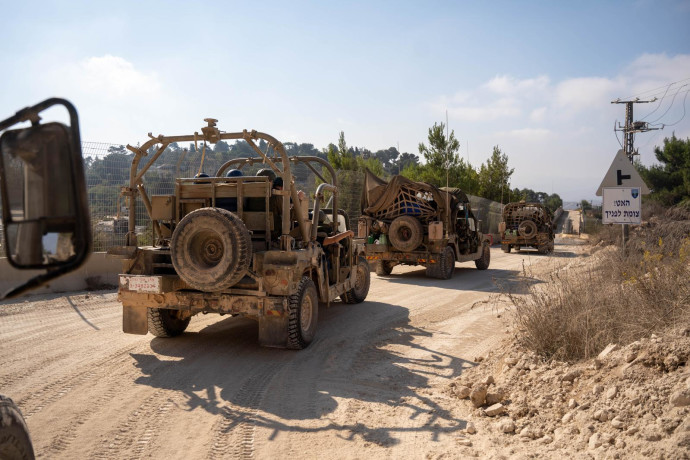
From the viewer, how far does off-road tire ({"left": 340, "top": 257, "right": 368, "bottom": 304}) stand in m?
9.03

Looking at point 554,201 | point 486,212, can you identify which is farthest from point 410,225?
point 554,201

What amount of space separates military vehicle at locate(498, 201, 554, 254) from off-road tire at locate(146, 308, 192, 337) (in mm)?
18612

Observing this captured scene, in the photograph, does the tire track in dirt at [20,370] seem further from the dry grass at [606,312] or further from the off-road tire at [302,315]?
the dry grass at [606,312]

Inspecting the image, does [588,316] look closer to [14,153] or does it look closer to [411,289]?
[14,153]

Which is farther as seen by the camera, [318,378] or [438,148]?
[438,148]

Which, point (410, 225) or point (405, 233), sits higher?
point (410, 225)

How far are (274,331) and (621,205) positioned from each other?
231 inches

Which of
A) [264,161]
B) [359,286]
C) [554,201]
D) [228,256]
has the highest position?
[554,201]

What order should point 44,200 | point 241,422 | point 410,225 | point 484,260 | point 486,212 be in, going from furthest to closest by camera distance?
point 486,212 → point 484,260 → point 410,225 → point 241,422 → point 44,200

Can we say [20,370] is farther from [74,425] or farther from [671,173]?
[671,173]

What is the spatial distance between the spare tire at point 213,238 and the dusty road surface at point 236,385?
960 mm

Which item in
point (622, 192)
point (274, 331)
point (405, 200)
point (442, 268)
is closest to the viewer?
point (274, 331)

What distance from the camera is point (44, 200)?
5.52ft

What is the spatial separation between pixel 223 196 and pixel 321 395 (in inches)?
112
